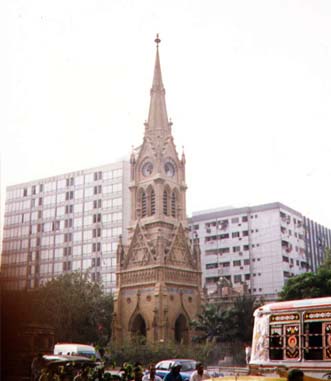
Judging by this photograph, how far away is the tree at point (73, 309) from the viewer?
148ft

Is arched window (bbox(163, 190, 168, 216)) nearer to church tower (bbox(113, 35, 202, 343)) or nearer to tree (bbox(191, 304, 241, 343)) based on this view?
church tower (bbox(113, 35, 202, 343))

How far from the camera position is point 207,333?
1678 inches

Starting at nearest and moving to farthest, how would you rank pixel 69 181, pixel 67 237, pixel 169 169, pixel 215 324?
pixel 215 324 → pixel 169 169 → pixel 67 237 → pixel 69 181

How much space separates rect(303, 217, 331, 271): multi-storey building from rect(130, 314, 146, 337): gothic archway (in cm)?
3268

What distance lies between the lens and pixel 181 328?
51750 mm

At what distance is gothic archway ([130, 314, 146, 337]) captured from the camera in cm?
5053

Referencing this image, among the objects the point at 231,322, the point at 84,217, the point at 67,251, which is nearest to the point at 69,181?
the point at 84,217

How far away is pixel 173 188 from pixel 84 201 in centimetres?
1701

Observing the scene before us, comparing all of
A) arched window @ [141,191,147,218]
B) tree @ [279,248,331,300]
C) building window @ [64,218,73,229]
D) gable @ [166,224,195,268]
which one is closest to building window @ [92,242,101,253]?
building window @ [64,218,73,229]

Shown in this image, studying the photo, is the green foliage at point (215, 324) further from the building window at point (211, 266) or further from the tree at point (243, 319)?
the building window at point (211, 266)

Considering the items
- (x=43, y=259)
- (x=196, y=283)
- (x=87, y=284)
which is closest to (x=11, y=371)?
(x=87, y=284)

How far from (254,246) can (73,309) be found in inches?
1260

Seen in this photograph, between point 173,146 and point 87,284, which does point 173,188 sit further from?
point 87,284

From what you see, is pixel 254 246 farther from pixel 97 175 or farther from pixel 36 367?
pixel 36 367
